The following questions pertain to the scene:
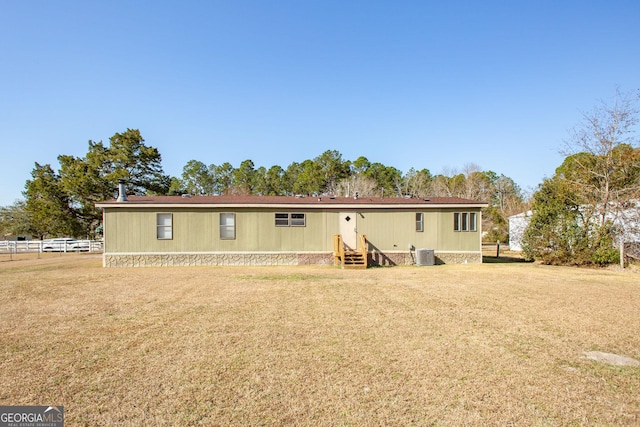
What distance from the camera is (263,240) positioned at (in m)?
16.1

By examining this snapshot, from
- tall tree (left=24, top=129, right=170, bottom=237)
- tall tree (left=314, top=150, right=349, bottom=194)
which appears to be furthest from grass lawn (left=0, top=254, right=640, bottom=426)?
tall tree (left=314, top=150, right=349, bottom=194)

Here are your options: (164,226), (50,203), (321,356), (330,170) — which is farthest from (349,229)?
(330,170)

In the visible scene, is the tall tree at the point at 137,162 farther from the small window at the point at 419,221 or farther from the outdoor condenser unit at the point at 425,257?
the outdoor condenser unit at the point at 425,257

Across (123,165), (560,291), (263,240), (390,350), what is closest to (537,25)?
(560,291)

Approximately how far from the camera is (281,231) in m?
16.2

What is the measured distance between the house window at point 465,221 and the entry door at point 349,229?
4686 mm

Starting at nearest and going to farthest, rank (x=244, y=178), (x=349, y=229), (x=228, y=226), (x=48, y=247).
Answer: (x=228, y=226), (x=349, y=229), (x=48, y=247), (x=244, y=178)

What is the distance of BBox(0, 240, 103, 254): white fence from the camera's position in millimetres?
27330

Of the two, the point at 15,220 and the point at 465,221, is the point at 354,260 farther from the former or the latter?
the point at 15,220

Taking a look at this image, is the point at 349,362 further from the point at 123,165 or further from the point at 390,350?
the point at 123,165

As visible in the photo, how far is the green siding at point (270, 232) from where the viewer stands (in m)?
15.8

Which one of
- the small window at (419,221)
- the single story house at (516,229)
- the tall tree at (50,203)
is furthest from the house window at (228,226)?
the tall tree at (50,203)

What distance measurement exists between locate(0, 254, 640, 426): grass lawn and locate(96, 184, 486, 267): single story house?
266 inches

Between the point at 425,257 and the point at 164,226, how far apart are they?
11502 millimetres
